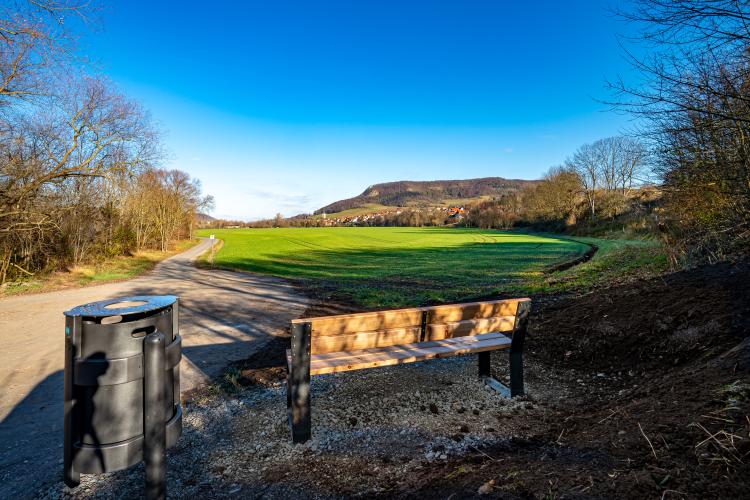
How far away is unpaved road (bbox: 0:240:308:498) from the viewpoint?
3590 millimetres

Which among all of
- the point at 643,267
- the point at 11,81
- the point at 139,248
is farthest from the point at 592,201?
the point at 11,81

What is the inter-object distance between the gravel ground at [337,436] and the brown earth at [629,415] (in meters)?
0.05

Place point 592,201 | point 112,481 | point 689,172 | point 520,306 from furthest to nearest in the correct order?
point 592,201 → point 689,172 → point 520,306 → point 112,481

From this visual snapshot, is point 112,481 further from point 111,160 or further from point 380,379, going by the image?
point 111,160

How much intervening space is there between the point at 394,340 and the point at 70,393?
8.81 ft

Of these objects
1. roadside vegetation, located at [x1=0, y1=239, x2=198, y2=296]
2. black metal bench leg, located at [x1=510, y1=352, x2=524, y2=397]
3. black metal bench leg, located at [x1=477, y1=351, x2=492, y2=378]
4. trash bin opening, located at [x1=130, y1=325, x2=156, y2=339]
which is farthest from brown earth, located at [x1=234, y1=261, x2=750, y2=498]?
roadside vegetation, located at [x1=0, y1=239, x2=198, y2=296]

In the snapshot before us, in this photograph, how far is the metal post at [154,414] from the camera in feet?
7.80

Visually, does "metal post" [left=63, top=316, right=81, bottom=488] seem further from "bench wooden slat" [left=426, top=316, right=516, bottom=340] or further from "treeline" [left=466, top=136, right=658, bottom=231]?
"treeline" [left=466, top=136, right=658, bottom=231]

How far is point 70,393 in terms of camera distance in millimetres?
2436

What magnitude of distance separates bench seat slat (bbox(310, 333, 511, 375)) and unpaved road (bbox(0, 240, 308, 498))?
2391 millimetres

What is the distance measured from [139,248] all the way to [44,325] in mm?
24834

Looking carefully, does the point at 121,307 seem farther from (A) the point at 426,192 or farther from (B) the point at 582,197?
(A) the point at 426,192

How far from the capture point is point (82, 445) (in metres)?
2.52

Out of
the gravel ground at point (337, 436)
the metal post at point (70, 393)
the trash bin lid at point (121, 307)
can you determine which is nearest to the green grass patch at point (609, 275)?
the gravel ground at point (337, 436)
